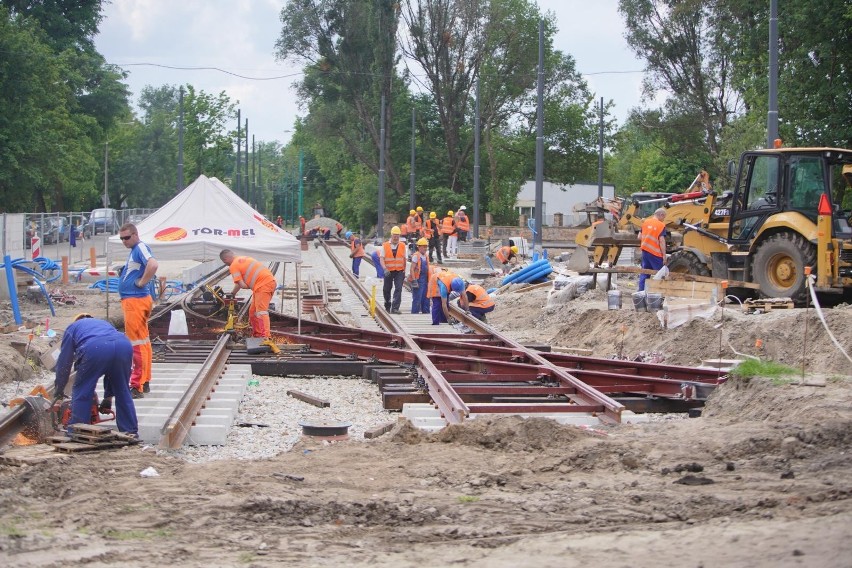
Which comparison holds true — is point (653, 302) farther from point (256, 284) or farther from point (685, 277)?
point (256, 284)

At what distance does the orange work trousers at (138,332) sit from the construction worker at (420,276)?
35.7ft

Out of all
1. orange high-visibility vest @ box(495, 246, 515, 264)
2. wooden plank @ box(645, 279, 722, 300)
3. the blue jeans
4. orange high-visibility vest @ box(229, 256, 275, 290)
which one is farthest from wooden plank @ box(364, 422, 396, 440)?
orange high-visibility vest @ box(495, 246, 515, 264)

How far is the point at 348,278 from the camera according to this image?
31.8 meters

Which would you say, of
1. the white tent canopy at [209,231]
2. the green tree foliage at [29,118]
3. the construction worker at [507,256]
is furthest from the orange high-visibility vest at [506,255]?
the green tree foliage at [29,118]

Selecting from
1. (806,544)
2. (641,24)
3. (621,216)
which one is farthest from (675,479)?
(641,24)

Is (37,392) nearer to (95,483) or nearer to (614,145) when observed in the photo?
(95,483)

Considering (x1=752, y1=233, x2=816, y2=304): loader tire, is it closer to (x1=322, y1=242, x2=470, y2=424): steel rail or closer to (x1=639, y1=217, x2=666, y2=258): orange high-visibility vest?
(x1=639, y1=217, x2=666, y2=258): orange high-visibility vest

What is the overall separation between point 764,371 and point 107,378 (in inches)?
254

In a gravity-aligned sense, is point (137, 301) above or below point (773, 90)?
below

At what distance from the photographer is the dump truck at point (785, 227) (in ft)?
55.0

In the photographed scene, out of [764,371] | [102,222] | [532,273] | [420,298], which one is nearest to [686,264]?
[420,298]

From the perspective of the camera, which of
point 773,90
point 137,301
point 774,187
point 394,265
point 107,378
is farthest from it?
point 394,265

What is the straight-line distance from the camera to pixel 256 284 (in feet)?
51.9

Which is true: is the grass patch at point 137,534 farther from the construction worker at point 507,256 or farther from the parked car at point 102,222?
the parked car at point 102,222
